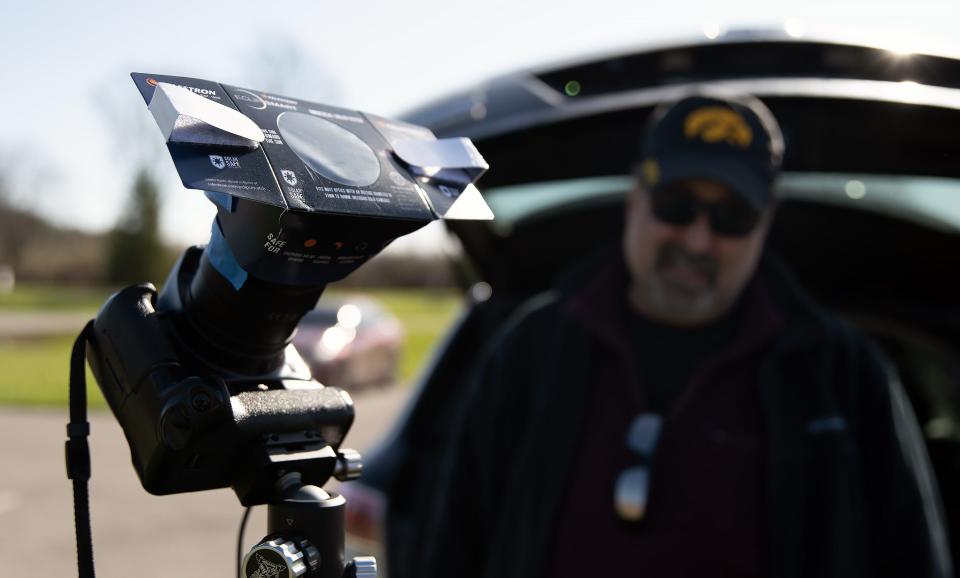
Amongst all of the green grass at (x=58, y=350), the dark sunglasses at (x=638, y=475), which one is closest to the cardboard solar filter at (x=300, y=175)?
the green grass at (x=58, y=350)

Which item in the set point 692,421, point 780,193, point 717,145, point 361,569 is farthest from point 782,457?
point 361,569

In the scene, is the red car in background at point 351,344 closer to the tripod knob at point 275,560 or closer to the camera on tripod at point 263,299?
the camera on tripod at point 263,299

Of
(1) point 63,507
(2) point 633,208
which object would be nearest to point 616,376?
(2) point 633,208

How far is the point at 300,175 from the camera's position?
0.94m

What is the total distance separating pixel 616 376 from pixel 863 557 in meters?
0.79

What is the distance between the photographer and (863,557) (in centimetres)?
229

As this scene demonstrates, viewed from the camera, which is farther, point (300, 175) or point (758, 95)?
point (758, 95)

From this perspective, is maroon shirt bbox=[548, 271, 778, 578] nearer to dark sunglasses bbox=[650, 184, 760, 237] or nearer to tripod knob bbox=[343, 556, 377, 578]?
dark sunglasses bbox=[650, 184, 760, 237]

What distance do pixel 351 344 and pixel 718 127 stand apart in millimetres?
12173

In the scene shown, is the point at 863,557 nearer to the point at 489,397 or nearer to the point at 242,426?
the point at 489,397

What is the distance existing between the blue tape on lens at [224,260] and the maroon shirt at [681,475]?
1634mm

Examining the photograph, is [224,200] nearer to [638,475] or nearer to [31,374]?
[638,475]

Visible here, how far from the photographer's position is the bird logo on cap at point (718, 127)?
8.61 ft

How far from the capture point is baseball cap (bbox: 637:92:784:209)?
2.58 metres
